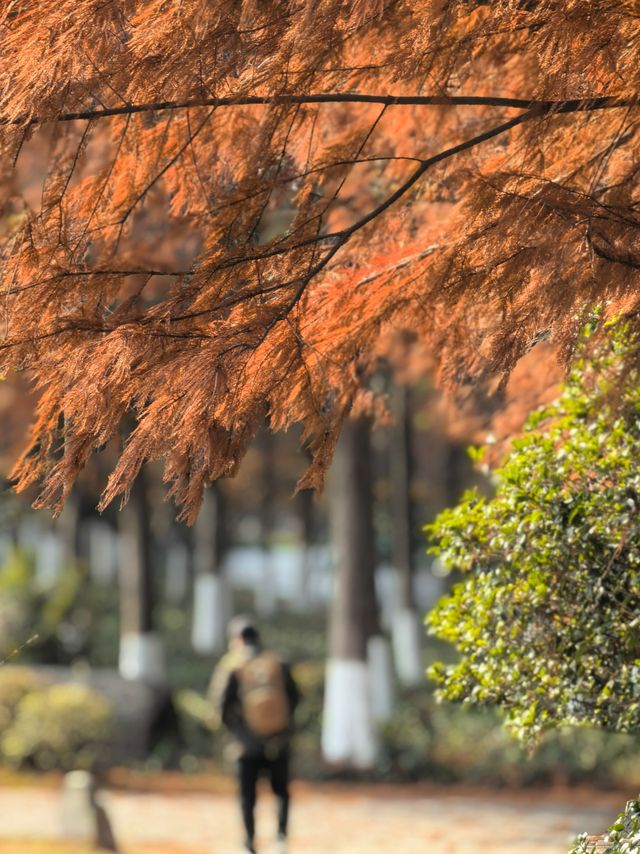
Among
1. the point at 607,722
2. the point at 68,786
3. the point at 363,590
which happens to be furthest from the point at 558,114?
the point at 363,590

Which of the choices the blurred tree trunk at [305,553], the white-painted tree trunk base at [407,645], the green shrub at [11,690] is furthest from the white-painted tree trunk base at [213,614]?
the green shrub at [11,690]

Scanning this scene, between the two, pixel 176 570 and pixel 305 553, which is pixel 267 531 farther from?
pixel 176 570

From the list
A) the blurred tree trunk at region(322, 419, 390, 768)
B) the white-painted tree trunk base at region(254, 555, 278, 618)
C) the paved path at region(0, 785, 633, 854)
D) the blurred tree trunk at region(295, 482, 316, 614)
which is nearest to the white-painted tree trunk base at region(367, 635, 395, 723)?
the blurred tree trunk at region(322, 419, 390, 768)

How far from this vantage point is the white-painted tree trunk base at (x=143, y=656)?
1934 centimetres

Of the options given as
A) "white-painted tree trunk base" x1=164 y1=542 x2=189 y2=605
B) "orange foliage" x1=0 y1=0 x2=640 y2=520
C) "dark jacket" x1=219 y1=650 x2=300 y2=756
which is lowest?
"white-painted tree trunk base" x1=164 y1=542 x2=189 y2=605

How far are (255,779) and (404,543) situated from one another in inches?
483

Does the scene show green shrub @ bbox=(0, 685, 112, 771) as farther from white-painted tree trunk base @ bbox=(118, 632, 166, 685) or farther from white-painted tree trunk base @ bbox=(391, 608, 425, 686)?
white-painted tree trunk base @ bbox=(391, 608, 425, 686)

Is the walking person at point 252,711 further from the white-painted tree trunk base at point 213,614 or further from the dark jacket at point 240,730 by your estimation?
the white-painted tree trunk base at point 213,614

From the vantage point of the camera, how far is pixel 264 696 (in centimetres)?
988

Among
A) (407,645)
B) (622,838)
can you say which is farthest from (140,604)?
(622,838)

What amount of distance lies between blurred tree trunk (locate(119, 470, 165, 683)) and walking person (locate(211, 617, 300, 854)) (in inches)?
370

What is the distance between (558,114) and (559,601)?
2545 mm

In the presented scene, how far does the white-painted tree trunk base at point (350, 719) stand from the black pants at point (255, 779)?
17.3 ft

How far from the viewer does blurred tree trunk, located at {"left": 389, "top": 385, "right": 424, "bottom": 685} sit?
70.9 feet
